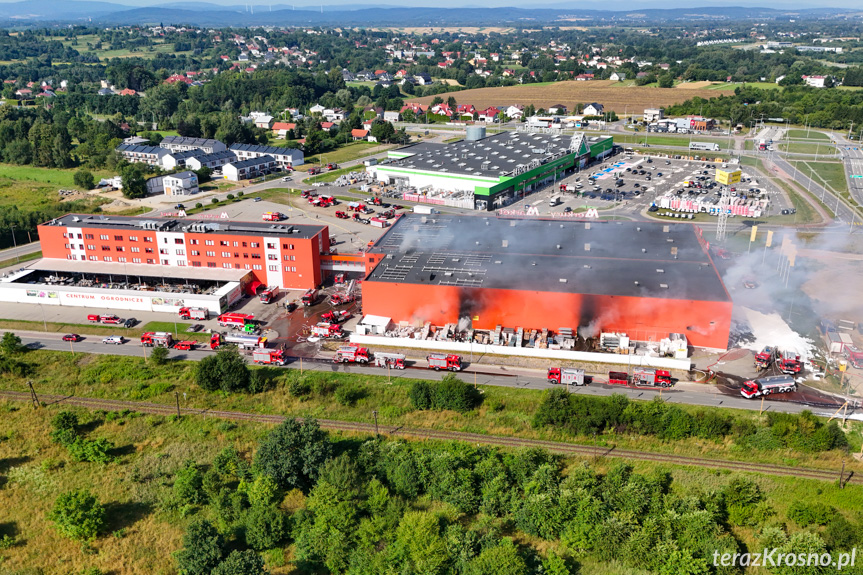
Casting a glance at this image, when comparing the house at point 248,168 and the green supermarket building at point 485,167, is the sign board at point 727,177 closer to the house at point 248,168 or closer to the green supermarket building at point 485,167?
the green supermarket building at point 485,167

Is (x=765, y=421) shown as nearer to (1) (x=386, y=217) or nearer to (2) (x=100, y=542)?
(2) (x=100, y=542)

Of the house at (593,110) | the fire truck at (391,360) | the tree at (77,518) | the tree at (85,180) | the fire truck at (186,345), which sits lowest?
the tree at (77,518)

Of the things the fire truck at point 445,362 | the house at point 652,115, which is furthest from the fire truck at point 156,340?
the house at point 652,115

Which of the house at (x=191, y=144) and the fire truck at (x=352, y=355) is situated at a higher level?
the house at (x=191, y=144)

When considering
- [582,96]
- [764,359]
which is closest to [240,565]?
[764,359]

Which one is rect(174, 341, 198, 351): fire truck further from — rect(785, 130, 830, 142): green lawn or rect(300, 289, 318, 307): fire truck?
rect(785, 130, 830, 142): green lawn

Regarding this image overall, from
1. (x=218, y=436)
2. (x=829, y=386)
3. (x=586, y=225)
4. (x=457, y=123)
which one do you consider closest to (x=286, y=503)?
(x=218, y=436)
